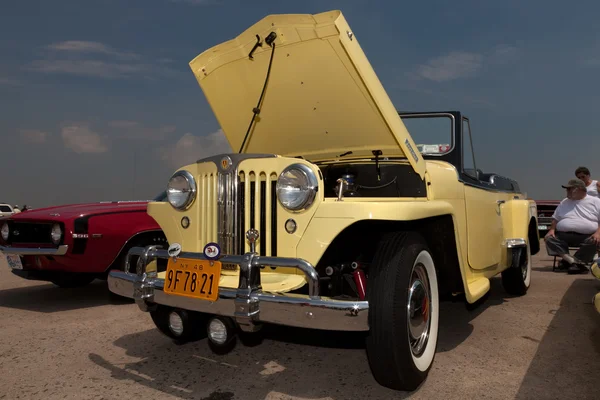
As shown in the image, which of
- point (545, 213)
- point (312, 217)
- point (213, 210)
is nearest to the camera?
point (312, 217)

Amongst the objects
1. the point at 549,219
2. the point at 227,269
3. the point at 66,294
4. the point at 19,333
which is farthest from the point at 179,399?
the point at 549,219

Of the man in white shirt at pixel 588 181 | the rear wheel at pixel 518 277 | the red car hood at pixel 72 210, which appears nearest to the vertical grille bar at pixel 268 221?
the red car hood at pixel 72 210

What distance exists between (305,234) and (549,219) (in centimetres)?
1075

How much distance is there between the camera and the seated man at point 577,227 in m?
6.54

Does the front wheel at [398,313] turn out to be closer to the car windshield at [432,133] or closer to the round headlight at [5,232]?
the car windshield at [432,133]

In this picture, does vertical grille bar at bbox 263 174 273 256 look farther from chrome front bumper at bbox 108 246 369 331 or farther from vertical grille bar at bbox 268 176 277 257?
chrome front bumper at bbox 108 246 369 331

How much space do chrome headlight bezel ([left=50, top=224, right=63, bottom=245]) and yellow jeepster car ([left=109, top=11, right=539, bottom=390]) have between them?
199 cm

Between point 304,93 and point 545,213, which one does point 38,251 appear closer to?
point 304,93

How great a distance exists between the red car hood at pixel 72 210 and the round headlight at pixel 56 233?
77 millimetres

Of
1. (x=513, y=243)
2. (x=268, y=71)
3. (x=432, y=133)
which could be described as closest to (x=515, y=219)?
(x=513, y=243)

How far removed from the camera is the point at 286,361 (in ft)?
10.3

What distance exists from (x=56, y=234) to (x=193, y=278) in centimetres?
281

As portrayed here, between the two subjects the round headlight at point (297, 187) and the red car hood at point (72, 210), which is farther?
the red car hood at point (72, 210)

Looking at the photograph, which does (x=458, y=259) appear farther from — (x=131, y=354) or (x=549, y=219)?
(x=549, y=219)
